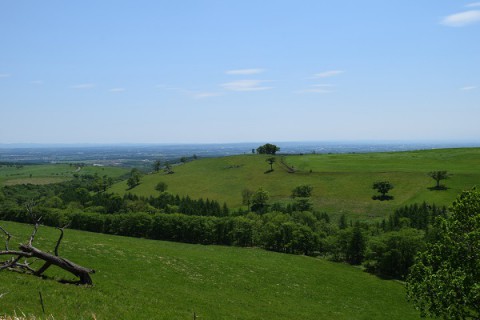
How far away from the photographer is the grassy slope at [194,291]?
18.2 meters

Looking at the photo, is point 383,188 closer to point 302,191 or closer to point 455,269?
point 302,191

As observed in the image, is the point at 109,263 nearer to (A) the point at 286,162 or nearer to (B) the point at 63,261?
(B) the point at 63,261

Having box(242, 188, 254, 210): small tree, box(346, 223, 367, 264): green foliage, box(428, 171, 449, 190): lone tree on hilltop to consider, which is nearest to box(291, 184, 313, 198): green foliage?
box(242, 188, 254, 210): small tree

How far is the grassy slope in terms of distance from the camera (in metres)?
18.2

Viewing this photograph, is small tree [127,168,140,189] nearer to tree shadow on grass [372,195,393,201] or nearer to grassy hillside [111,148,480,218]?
grassy hillside [111,148,480,218]

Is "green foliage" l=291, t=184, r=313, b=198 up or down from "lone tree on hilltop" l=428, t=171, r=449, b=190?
down

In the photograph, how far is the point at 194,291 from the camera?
33906 mm

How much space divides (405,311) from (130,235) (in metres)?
75.9

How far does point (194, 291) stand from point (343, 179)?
123 meters

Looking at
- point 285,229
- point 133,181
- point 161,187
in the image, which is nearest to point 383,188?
point 285,229

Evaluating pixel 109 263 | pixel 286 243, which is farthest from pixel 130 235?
pixel 109 263

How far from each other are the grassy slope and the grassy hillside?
220 ft

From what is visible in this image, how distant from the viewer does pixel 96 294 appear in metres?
19.8

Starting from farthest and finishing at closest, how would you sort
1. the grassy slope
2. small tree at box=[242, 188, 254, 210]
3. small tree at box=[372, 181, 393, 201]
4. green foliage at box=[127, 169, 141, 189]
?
1. green foliage at box=[127, 169, 141, 189]
2. small tree at box=[242, 188, 254, 210]
3. small tree at box=[372, 181, 393, 201]
4. the grassy slope
